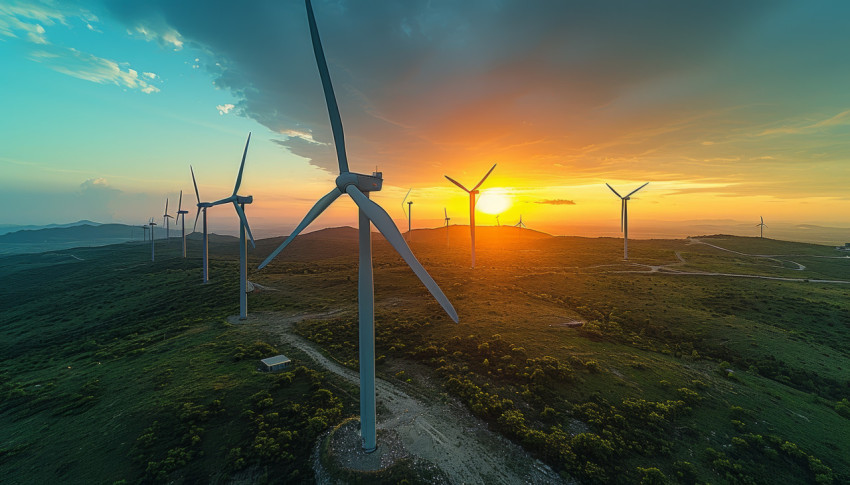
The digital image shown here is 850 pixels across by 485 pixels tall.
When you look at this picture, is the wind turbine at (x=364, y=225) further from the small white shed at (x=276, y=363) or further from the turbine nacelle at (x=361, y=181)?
the small white shed at (x=276, y=363)

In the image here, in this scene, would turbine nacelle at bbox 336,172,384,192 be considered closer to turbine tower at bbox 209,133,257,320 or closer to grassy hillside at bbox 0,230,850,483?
grassy hillside at bbox 0,230,850,483

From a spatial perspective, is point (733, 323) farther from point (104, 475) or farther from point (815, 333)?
point (104, 475)

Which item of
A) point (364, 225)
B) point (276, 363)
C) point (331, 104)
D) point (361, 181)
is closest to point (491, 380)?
point (364, 225)

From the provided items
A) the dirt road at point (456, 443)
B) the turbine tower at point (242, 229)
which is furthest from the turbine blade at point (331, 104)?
the turbine tower at point (242, 229)

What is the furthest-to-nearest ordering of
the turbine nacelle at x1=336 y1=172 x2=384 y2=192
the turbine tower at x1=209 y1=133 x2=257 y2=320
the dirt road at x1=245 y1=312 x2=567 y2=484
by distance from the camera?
1. the turbine tower at x1=209 y1=133 x2=257 y2=320
2. the dirt road at x1=245 y1=312 x2=567 y2=484
3. the turbine nacelle at x1=336 y1=172 x2=384 y2=192

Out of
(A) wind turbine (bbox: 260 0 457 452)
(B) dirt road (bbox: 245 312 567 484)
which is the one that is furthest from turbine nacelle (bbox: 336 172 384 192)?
(B) dirt road (bbox: 245 312 567 484)

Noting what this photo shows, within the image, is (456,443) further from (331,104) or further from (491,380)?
(331,104)
